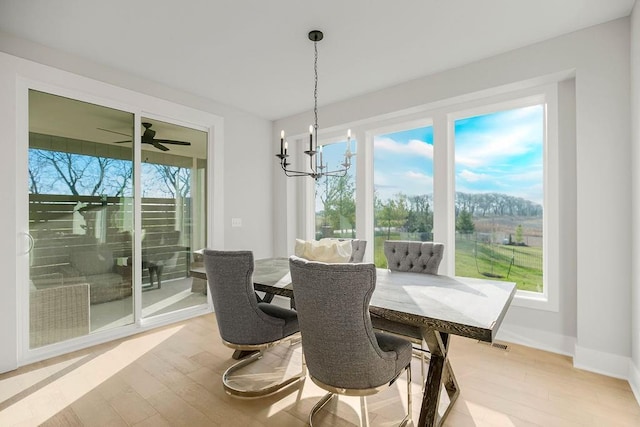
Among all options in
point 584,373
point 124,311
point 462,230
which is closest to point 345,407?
point 584,373

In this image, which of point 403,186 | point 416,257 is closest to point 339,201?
point 403,186

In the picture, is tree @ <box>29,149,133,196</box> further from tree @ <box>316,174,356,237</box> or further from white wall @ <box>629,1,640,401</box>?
white wall @ <box>629,1,640,401</box>

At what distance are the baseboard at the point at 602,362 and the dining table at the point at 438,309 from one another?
1087mm

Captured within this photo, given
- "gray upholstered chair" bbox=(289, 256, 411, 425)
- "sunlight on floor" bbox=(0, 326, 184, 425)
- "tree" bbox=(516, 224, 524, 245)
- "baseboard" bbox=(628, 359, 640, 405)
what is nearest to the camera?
"gray upholstered chair" bbox=(289, 256, 411, 425)

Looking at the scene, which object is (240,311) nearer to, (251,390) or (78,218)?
(251,390)

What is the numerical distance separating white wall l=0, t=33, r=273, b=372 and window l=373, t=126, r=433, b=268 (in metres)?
1.68

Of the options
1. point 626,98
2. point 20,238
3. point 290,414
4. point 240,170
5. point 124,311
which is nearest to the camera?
point 290,414

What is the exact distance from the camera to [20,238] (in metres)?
2.61

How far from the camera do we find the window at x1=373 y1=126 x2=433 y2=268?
369 centimetres

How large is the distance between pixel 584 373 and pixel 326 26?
10.8ft

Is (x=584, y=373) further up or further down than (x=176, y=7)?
further down

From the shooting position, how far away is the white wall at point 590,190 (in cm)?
238

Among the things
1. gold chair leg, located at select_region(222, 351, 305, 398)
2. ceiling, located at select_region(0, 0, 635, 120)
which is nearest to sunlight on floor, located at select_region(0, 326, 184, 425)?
gold chair leg, located at select_region(222, 351, 305, 398)

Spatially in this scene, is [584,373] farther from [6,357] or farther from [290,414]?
[6,357]
